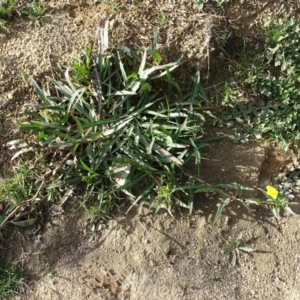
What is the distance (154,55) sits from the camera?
10.6 ft

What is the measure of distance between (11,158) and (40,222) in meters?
0.48

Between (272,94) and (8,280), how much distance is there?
7.16 ft

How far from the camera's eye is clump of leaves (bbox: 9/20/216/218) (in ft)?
10.6

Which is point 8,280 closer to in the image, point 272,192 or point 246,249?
point 246,249

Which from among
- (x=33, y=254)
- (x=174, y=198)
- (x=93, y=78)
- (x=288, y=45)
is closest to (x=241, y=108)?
(x=288, y=45)

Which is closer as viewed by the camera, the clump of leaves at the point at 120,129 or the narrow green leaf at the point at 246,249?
the clump of leaves at the point at 120,129

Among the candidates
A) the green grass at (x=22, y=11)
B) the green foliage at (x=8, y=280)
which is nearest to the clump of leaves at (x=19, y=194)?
the green foliage at (x=8, y=280)

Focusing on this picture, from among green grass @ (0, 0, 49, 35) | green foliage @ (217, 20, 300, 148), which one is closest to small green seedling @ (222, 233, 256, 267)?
green foliage @ (217, 20, 300, 148)

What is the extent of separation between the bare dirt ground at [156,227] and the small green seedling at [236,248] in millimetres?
34

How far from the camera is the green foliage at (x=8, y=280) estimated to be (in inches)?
133

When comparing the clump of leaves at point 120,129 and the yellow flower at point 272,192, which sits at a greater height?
the clump of leaves at point 120,129

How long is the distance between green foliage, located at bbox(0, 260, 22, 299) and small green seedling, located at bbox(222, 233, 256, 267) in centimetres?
141

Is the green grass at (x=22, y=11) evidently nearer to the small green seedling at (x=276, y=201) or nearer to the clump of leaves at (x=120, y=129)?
the clump of leaves at (x=120, y=129)

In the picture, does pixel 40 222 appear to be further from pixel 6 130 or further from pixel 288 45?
pixel 288 45
